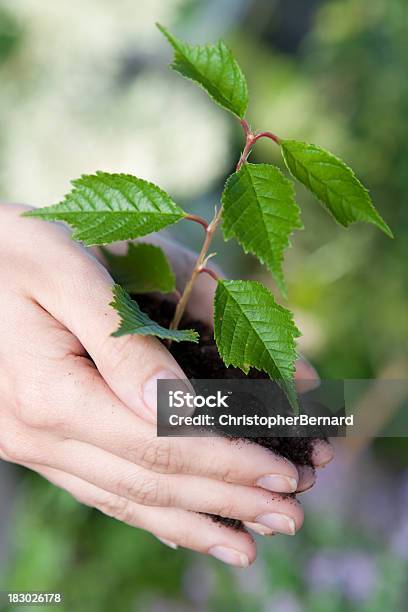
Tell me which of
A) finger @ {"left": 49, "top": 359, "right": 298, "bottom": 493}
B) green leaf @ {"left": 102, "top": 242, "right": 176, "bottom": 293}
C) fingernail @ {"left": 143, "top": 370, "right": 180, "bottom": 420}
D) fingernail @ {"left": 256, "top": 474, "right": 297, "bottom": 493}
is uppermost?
green leaf @ {"left": 102, "top": 242, "right": 176, "bottom": 293}

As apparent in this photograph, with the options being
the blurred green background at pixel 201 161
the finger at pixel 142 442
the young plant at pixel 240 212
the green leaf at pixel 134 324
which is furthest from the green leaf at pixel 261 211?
the blurred green background at pixel 201 161

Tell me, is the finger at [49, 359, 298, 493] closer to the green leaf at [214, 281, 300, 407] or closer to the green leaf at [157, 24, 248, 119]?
the green leaf at [214, 281, 300, 407]

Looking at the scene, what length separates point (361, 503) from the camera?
2.10 meters

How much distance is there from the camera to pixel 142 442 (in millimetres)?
722

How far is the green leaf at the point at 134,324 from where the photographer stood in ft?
2.09

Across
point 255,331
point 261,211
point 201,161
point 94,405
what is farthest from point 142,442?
point 201,161

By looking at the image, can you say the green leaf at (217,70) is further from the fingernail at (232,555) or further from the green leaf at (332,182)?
the fingernail at (232,555)

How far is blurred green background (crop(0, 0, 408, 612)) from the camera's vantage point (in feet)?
6.36

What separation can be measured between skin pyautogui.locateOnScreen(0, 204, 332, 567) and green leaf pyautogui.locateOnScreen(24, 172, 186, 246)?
0.08 metres

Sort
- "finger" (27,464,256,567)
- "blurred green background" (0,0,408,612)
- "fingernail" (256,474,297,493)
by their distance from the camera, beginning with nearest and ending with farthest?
"fingernail" (256,474,297,493)
"finger" (27,464,256,567)
"blurred green background" (0,0,408,612)

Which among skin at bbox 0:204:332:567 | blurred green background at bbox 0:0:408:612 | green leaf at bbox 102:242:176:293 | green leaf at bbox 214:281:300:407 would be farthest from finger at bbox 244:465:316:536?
blurred green background at bbox 0:0:408:612

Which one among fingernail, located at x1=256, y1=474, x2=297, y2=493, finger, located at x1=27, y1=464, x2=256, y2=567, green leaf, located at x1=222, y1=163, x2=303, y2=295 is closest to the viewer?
green leaf, located at x1=222, y1=163, x2=303, y2=295

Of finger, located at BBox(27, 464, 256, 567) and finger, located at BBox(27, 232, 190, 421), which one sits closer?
finger, located at BBox(27, 232, 190, 421)

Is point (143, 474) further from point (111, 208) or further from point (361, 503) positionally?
point (361, 503)
